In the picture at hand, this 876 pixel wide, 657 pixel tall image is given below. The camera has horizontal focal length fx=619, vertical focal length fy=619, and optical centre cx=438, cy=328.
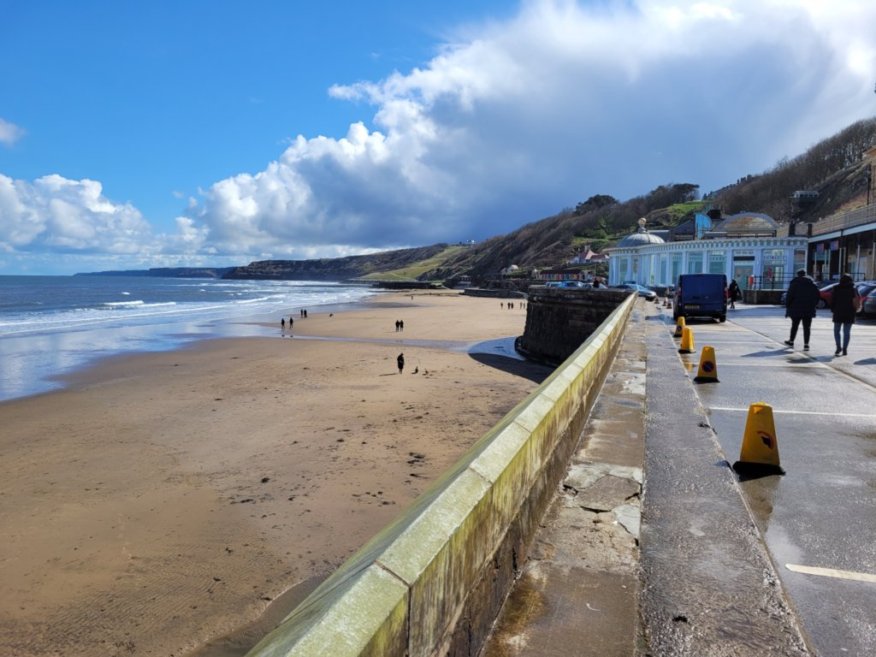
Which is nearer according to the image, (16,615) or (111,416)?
(16,615)

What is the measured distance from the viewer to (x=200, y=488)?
398 inches

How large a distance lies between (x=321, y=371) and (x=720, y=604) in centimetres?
2026

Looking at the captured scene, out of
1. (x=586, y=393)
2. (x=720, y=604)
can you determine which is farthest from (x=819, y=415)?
(x=720, y=604)

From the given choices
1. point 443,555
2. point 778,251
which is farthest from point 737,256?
point 443,555

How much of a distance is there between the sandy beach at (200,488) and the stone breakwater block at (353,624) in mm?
4898

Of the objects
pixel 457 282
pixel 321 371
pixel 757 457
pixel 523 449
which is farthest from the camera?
pixel 457 282

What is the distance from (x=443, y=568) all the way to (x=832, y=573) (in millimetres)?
2693

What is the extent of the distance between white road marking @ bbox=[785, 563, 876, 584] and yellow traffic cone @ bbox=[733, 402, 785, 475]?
170 centimetres

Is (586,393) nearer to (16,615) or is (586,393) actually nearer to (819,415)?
(819,415)

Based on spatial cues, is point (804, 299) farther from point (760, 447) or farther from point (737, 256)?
point (737, 256)

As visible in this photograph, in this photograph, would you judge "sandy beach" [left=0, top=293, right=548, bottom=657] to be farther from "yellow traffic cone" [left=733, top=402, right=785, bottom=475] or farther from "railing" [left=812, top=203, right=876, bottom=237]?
"railing" [left=812, top=203, right=876, bottom=237]

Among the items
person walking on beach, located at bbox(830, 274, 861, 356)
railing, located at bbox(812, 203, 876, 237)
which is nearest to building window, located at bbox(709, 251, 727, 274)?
railing, located at bbox(812, 203, 876, 237)

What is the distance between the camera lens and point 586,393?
634 centimetres

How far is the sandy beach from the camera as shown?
6.47 metres
